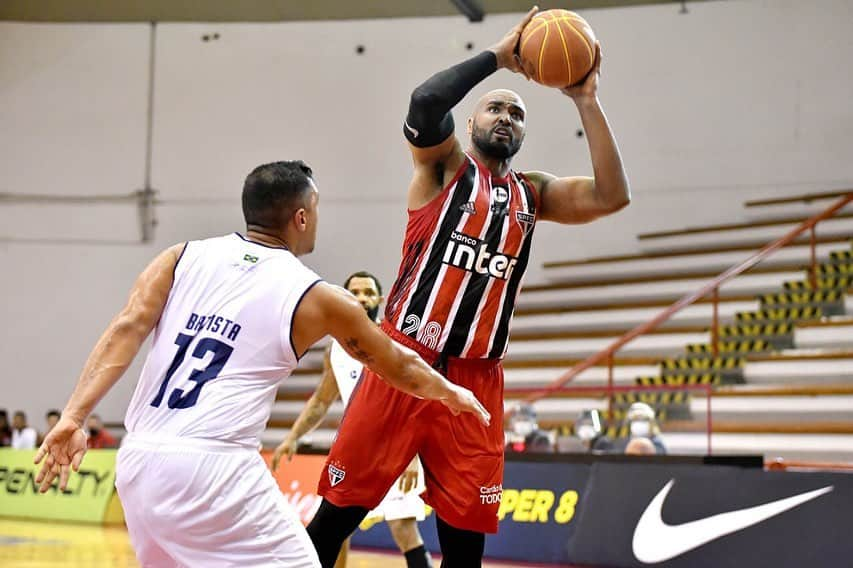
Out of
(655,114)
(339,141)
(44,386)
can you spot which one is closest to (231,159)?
(339,141)

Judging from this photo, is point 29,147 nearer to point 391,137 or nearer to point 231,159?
point 231,159

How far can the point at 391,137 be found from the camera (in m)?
19.3

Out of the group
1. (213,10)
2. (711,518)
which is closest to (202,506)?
(711,518)

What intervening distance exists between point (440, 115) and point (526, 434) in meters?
7.69

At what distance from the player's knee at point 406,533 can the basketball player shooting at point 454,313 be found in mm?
2344

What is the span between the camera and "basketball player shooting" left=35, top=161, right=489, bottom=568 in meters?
3.34

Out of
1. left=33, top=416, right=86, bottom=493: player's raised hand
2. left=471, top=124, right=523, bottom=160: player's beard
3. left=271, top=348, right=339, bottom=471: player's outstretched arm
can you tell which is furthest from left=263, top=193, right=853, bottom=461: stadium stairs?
left=33, top=416, right=86, bottom=493: player's raised hand

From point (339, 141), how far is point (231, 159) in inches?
75.2

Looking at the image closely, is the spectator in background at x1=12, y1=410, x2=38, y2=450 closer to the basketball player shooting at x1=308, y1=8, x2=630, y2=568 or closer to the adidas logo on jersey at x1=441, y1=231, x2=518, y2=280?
the basketball player shooting at x1=308, y1=8, x2=630, y2=568

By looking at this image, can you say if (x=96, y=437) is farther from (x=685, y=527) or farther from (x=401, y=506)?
(x=401, y=506)

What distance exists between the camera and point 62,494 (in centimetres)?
1440

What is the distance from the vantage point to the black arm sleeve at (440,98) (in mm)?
4387

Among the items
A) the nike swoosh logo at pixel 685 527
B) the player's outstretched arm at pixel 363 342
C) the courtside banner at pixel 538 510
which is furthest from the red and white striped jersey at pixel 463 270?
the courtside banner at pixel 538 510

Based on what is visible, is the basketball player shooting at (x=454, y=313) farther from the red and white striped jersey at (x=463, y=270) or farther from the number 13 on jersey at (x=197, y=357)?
the number 13 on jersey at (x=197, y=357)
